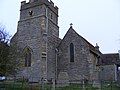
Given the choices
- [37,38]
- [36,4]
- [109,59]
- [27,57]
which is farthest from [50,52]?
[109,59]

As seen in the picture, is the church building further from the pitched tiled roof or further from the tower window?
the pitched tiled roof

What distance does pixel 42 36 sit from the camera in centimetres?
3456

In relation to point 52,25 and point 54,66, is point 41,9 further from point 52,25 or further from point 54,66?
point 54,66

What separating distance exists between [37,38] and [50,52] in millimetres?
3055

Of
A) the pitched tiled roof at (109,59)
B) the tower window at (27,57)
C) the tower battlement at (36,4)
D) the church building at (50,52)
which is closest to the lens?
the church building at (50,52)

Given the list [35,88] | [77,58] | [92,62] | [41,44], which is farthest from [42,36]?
[35,88]

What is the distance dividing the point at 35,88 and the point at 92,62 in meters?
12.2

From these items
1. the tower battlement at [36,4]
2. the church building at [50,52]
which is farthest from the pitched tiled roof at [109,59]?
the tower battlement at [36,4]

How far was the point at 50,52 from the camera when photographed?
3566cm

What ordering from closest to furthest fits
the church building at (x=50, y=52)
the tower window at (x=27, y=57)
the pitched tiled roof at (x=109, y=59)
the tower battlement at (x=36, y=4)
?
the church building at (x=50, y=52) < the tower window at (x=27, y=57) < the tower battlement at (x=36, y=4) < the pitched tiled roof at (x=109, y=59)

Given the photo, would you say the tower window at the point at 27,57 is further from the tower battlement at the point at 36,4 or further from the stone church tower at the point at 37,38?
the tower battlement at the point at 36,4

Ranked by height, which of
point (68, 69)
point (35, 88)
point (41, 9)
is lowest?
point (35, 88)

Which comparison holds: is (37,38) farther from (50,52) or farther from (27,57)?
(27,57)

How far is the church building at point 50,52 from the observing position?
3356cm
